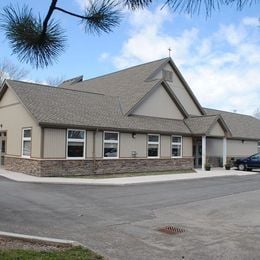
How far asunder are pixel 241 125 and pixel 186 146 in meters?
13.7

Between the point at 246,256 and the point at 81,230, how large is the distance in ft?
12.7

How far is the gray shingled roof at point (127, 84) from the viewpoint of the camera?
3091 cm

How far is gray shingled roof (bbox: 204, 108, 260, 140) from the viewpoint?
40.4 meters

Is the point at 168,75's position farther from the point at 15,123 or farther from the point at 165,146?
the point at 15,123

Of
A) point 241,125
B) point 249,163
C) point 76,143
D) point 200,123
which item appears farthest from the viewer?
point 241,125

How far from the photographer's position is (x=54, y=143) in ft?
76.5

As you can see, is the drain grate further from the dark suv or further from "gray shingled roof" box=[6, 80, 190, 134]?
the dark suv

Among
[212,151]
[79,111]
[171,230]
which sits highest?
[79,111]

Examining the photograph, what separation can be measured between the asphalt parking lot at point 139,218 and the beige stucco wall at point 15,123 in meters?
4.21

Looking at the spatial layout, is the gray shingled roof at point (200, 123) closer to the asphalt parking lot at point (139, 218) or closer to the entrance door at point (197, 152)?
the entrance door at point (197, 152)

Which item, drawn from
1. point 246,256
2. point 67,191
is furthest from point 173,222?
point 67,191

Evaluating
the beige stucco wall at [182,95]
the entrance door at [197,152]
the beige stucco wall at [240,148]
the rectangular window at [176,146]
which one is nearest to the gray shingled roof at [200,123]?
the rectangular window at [176,146]

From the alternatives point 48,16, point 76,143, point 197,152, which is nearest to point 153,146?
point 76,143

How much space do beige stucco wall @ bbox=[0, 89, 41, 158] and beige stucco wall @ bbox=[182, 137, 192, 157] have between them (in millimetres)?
12359
